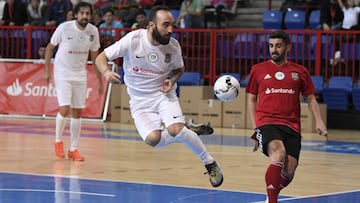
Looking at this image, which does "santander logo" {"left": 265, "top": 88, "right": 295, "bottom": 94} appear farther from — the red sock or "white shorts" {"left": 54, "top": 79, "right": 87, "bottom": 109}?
"white shorts" {"left": 54, "top": 79, "right": 87, "bottom": 109}

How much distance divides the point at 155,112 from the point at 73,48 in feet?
13.7

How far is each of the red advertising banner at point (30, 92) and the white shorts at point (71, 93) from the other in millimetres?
8121

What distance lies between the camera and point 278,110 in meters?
9.45

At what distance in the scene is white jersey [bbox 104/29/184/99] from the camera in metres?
10.5

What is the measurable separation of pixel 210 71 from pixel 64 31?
8504mm

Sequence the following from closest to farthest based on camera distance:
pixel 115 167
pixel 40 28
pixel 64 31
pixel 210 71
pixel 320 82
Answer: pixel 115 167, pixel 64 31, pixel 320 82, pixel 210 71, pixel 40 28

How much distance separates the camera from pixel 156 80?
10641 mm

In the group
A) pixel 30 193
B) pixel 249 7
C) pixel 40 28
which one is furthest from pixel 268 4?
pixel 30 193

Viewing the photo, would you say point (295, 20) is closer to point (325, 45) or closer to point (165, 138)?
point (325, 45)

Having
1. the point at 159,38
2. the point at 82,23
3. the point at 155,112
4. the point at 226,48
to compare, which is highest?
the point at 159,38

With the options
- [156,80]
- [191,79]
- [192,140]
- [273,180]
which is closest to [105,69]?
[156,80]

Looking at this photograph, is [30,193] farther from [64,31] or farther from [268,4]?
[268,4]

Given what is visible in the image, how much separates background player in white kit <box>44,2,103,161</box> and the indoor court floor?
485 millimetres

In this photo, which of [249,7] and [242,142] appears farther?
[249,7]
